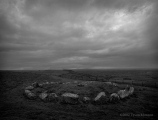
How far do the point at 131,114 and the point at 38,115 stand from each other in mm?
8355

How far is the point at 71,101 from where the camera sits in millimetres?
12211

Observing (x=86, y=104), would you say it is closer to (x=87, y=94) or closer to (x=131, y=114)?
(x=87, y=94)

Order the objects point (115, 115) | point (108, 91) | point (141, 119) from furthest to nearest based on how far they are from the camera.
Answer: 1. point (108, 91)
2. point (115, 115)
3. point (141, 119)

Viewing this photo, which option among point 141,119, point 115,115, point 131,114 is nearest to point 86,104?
point 115,115

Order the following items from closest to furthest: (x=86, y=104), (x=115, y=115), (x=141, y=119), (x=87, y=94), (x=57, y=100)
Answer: (x=141, y=119), (x=115, y=115), (x=86, y=104), (x=57, y=100), (x=87, y=94)

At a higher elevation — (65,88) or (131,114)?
(65,88)

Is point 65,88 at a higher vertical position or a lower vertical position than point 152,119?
higher

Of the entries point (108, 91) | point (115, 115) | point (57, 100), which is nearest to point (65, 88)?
point (57, 100)

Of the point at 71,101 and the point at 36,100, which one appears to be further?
the point at 36,100

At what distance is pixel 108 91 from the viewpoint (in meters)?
15.9

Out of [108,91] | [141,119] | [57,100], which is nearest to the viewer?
[141,119]

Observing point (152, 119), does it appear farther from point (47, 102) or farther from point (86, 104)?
point (47, 102)

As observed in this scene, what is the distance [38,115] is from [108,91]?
10.4 metres

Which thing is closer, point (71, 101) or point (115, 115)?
point (115, 115)
